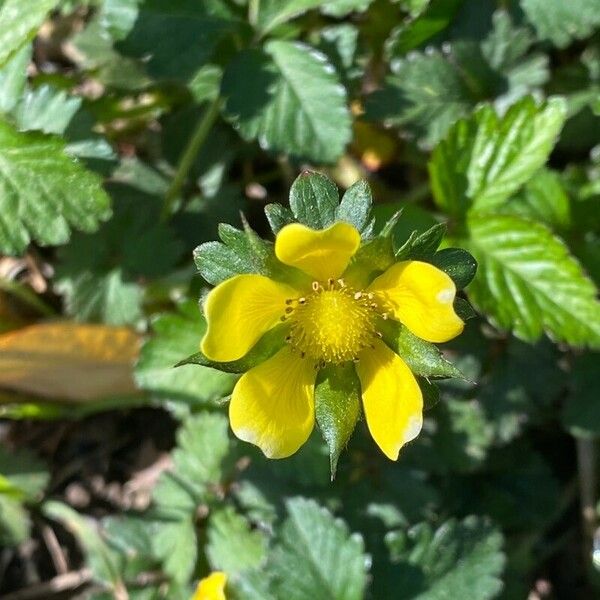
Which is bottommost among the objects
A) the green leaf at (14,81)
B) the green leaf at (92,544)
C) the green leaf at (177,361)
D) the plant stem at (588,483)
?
the plant stem at (588,483)

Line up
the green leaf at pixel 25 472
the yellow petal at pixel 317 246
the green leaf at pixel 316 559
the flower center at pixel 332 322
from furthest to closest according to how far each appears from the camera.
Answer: the green leaf at pixel 25 472
the green leaf at pixel 316 559
the flower center at pixel 332 322
the yellow petal at pixel 317 246

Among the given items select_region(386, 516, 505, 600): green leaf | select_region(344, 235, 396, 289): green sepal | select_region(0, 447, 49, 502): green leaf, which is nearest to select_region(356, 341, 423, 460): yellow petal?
select_region(344, 235, 396, 289): green sepal

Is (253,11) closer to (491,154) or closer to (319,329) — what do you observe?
(491,154)

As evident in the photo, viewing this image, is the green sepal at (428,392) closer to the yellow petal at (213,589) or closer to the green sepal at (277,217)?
the green sepal at (277,217)

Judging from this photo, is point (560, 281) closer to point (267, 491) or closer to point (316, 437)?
point (316, 437)

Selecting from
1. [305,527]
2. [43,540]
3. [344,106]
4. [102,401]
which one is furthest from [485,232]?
[43,540]

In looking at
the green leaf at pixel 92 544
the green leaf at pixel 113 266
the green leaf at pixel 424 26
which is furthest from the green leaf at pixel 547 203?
the green leaf at pixel 92 544

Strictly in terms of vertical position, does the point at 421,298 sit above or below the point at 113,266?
above

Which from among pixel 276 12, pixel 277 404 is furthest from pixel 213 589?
pixel 276 12
